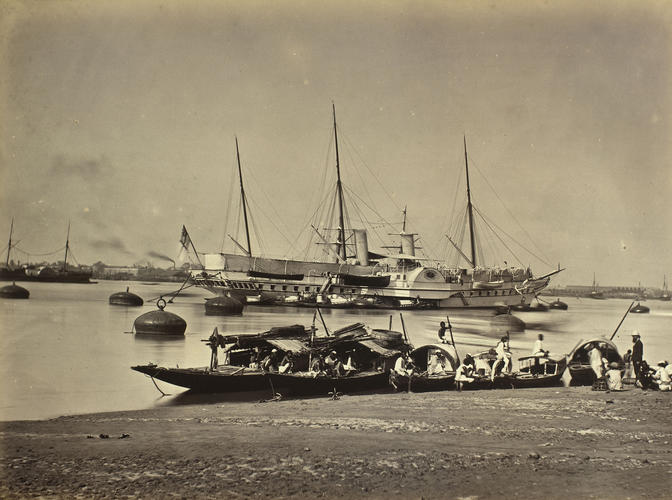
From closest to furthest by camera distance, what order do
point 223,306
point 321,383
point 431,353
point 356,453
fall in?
point 356,453 < point 321,383 < point 431,353 < point 223,306

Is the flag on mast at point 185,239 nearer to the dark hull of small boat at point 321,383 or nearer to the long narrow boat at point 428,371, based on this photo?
the dark hull of small boat at point 321,383

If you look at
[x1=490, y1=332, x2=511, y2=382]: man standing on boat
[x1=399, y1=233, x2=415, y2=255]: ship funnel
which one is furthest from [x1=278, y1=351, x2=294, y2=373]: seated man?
[x1=399, y1=233, x2=415, y2=255]: ship funnel

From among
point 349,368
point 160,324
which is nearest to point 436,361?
point 349,368

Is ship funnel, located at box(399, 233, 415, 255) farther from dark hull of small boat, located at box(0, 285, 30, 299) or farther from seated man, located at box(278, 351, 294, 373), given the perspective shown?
seated man, located at box(278, 351, 294, 373)

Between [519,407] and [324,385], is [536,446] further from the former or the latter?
[324,385]

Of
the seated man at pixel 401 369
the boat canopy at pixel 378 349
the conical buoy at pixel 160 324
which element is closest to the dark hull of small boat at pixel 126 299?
the conical buoy at pixel 160 324

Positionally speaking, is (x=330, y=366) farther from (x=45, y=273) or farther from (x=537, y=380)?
(x=45, y=273)
